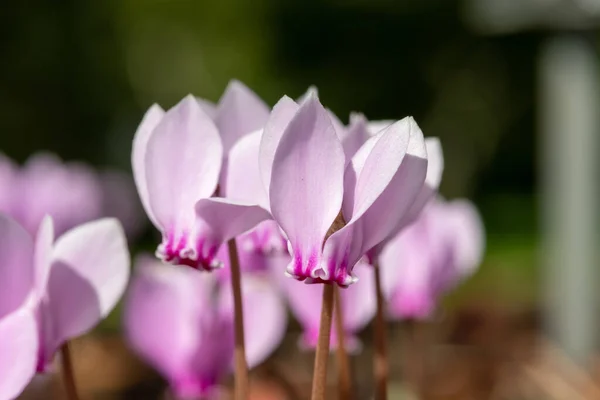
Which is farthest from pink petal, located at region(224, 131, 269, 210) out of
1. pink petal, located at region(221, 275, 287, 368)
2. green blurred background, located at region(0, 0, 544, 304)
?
green blurred background, located at region(0, 0, 544, 304)

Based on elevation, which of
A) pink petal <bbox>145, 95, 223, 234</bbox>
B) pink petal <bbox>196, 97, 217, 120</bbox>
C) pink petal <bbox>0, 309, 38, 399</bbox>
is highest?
pink petal <bbox>196, 97, 217, 120</bbox>

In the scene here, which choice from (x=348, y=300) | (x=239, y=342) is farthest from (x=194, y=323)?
(x=239, y=342)

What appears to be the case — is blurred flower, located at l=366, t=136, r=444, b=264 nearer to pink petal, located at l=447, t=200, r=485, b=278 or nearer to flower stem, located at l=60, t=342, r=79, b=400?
flower stem, located at l=60, t=342, r=79, b=400

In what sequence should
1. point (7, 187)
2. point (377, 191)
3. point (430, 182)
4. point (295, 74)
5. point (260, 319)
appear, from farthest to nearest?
point (295, 74) < point (7, 187) < point (260, 319) < point (430, 182) < point (377, 191)

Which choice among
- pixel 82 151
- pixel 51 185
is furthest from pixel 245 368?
pixel 82 151

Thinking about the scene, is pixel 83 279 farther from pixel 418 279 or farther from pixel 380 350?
pixel 418 279

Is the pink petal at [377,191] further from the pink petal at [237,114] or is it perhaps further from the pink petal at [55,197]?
the pink petal at [55,197]

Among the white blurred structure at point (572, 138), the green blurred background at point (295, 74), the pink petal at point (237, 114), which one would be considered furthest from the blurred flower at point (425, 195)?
the green blurred background at point (295, 74)
